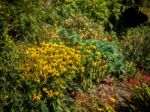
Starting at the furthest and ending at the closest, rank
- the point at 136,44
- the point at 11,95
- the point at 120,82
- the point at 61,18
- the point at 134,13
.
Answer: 1. the point at 134,13
2. the point at 61,18
3. the point at 136,44
4. the point at 120,82
5. the point at 11,95

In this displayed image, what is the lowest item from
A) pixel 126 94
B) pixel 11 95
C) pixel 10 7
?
pixel 126 94

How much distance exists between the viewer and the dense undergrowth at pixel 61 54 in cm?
809

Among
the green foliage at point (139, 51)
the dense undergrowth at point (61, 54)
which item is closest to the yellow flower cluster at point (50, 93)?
the dense undergrowth at point (61, 54)

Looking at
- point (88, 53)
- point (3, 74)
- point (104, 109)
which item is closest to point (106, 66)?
point (88, 53)

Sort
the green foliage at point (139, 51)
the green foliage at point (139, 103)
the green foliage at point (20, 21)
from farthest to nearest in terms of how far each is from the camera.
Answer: the green foliage at point (139, 51) → the green foliage at point (20, 21) → the green foliage at point (139, 103)

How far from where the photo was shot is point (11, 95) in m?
7.94

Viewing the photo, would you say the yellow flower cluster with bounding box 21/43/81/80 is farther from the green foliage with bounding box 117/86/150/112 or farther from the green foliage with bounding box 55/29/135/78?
the green foliage with bounding box 117/86/150/112

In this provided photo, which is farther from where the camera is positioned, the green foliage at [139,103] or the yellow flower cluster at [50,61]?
the yellow flower cluster at [50,61]

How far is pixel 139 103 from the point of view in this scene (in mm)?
8078

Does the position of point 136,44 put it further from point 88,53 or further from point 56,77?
point 56,77

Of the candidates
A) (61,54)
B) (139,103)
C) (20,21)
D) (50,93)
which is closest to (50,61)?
(61,54)

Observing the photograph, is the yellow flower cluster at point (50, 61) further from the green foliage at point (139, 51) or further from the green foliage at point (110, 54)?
the green foliage at point (139, 51)

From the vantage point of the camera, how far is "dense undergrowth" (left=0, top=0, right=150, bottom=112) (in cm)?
809

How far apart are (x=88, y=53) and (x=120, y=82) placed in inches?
53.5
